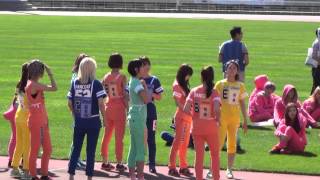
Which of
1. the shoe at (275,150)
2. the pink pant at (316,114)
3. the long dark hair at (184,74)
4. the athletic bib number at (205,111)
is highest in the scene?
the long dark hair at (184,74)

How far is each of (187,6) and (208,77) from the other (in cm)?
7152

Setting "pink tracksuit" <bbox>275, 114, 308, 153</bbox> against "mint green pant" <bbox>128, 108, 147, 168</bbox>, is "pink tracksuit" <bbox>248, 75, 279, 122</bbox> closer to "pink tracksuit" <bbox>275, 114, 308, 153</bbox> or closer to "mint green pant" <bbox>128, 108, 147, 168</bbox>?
"pink tracksuit" <bbox>275, 114, 308, 153</bbox>

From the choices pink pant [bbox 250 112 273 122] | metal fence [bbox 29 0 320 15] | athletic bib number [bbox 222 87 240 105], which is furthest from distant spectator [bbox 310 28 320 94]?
metal fence [bbox 29 0 320 15]

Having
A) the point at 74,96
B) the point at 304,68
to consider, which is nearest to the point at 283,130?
the point at 74,96

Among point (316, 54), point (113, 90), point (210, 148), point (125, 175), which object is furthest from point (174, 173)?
point (316, 54)

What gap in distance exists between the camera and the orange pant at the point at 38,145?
1180cm

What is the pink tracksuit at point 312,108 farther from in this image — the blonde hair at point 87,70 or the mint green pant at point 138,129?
the blonde hair at point 87,70

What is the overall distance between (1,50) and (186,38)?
37.0ft

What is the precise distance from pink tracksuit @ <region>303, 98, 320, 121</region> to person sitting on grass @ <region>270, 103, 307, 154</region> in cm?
296

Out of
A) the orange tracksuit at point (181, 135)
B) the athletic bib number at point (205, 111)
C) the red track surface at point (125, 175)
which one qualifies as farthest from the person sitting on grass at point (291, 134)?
the athletic bib number at point (205, 111)

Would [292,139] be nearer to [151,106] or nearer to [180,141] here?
[180,141]

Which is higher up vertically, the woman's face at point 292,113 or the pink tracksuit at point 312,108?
the woman's face at point 292,113

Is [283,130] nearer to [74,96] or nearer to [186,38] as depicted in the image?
[74,96]

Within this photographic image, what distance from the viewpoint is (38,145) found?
1184 centimetres
